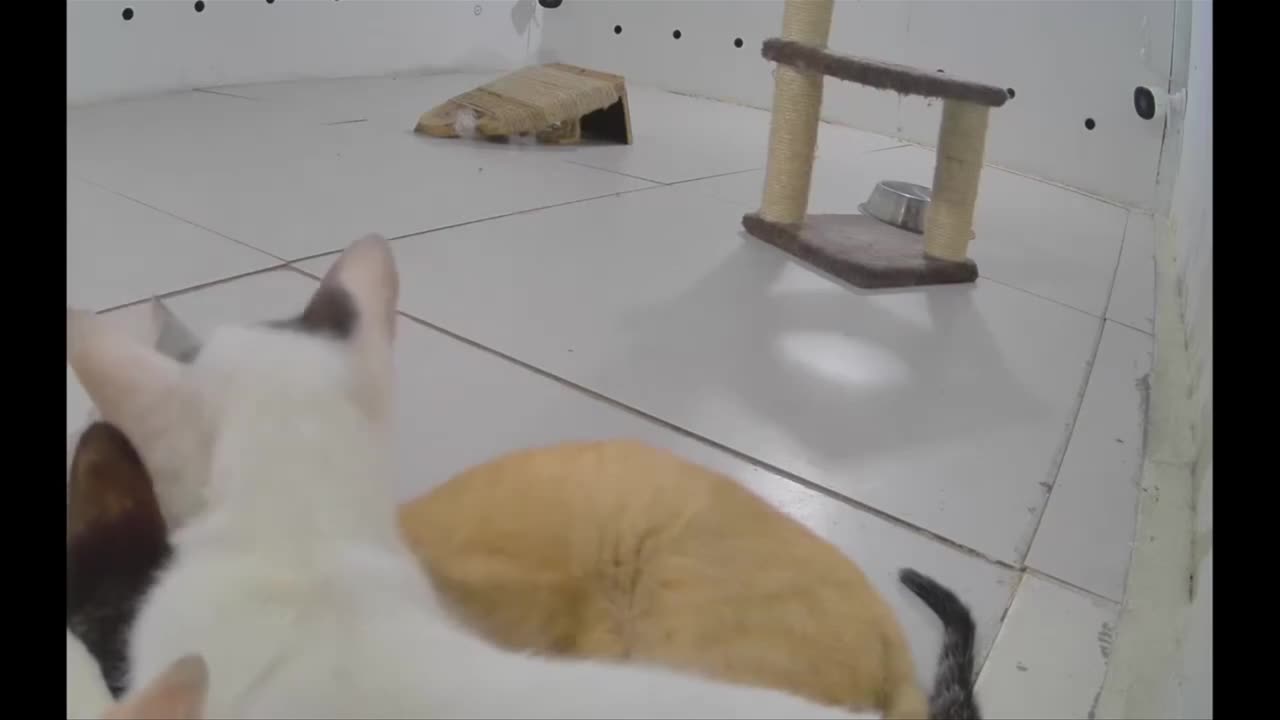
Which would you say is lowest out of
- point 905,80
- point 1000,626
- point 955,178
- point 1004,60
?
point 1000,626

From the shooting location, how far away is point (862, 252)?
4.07ft

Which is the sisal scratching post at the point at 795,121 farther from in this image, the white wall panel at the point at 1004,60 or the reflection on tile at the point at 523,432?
the white wall panel at the point at 1004,60

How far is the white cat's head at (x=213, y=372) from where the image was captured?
1.25 ft

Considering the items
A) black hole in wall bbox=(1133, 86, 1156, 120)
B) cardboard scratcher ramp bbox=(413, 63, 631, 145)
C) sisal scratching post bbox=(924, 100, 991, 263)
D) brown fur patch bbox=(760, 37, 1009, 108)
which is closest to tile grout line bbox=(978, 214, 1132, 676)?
sisal scratching post bbox=(924, 100, 991, 263)

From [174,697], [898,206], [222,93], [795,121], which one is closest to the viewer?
[174,697]

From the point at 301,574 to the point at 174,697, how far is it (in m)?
0.06

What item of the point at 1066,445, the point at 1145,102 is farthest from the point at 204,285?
the point at 1145,102

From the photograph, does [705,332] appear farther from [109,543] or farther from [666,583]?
[109,543]

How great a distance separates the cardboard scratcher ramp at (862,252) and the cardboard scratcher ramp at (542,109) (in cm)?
50

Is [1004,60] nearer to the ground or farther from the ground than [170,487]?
farther from the ground

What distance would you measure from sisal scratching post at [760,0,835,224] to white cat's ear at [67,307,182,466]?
1.05m

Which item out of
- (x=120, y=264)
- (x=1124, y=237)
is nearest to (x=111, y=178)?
(x=120, y=264)

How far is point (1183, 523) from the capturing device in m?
0.69
